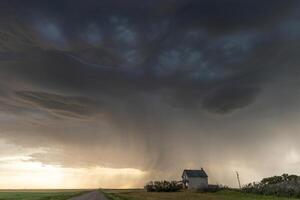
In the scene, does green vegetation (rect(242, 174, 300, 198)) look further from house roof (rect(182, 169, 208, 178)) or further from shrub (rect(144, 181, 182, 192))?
house roof (rect(182, 169, 208, 178))

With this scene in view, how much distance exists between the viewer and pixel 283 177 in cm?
11338

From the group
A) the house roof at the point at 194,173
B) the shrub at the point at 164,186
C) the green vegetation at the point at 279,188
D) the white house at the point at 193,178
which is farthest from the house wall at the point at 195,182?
the green vegetation at the point at 279,188

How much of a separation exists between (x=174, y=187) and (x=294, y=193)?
54726 millimetres

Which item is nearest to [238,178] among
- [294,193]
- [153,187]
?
[153,187]

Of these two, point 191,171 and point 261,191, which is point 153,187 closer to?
point 191,171

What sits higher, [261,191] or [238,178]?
[238,178]

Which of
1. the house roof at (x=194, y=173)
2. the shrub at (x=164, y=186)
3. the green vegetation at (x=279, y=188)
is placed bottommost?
the green vegetation at (x=279, y=188)

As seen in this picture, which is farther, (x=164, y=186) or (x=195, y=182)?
(x=195, y=182)

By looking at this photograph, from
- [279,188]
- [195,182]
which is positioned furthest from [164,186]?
[279,188]

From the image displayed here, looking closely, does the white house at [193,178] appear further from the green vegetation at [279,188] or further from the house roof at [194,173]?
the green vegetation at [279,188]

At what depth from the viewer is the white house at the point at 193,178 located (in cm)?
13362

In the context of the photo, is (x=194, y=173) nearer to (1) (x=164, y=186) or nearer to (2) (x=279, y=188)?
(1) (x=164, y=186)

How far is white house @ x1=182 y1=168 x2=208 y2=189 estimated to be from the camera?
5261 inches

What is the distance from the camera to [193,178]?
135375 mm
